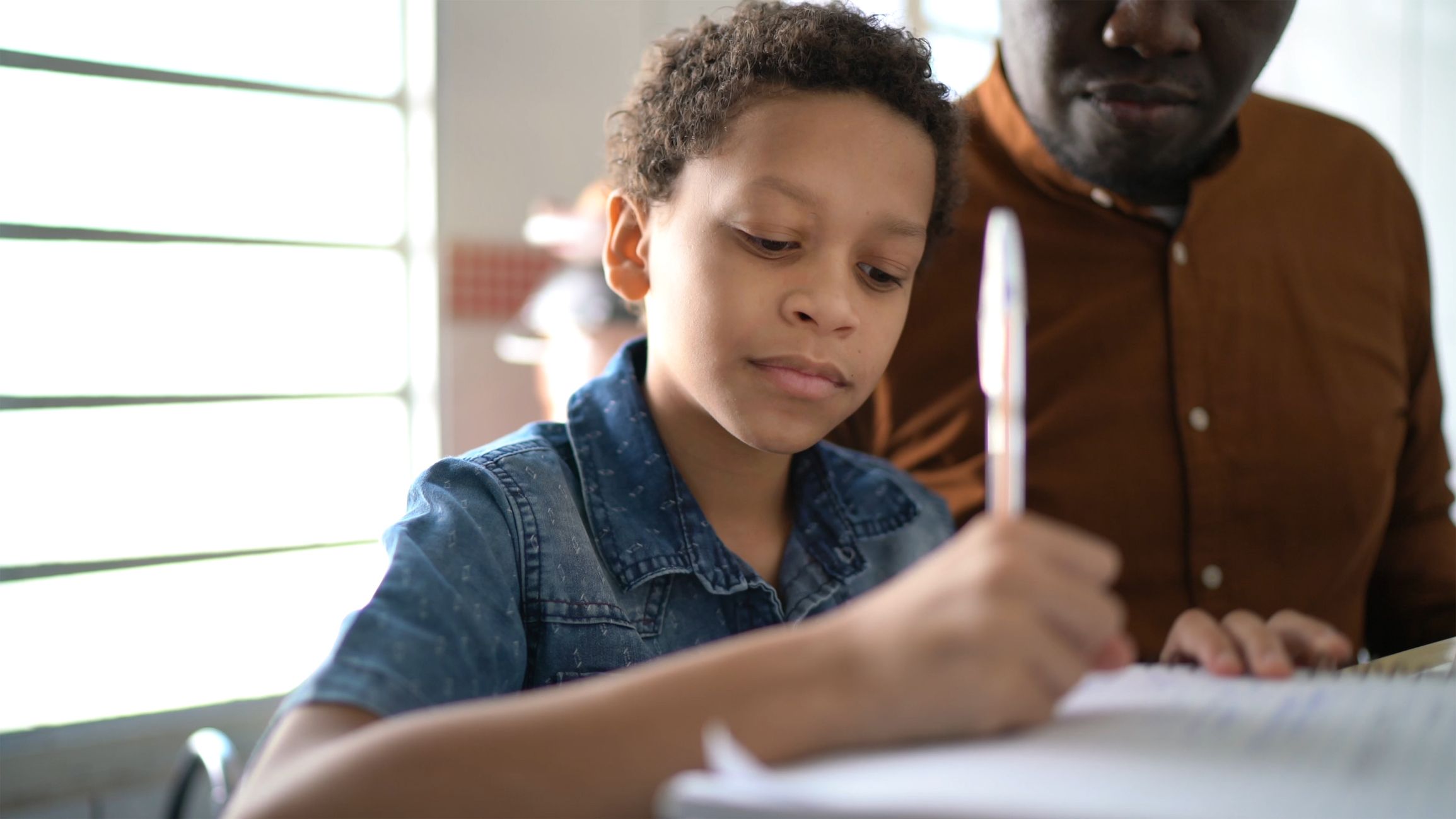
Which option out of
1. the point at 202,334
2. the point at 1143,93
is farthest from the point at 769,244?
the point at 202,334

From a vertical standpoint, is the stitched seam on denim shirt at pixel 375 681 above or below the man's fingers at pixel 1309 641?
above

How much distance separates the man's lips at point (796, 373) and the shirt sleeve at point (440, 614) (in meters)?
0.23

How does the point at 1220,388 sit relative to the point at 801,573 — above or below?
above

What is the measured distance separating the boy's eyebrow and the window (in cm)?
244

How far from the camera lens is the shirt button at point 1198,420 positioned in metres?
1.26

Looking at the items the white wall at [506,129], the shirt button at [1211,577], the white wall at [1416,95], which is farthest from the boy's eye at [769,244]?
the white wall at [1416,95]

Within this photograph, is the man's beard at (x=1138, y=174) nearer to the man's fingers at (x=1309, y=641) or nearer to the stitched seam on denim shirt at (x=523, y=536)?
the man's fingers at (x=1309, y=641)

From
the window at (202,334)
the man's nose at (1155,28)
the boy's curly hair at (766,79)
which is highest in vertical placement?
the man's nose at (1155,28)

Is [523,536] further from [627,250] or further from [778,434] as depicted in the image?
[627,250]

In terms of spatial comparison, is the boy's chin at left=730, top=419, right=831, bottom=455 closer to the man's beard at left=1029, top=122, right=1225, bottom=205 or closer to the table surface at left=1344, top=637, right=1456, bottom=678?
the table surface at left=1344, top=637, right=1456, bottom=678

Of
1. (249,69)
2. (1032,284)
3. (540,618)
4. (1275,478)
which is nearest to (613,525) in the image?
(540,618)

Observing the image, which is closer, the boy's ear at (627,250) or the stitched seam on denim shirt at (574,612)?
the stitched seam on denim shirt at (574,612)

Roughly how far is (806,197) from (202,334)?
2515 mm

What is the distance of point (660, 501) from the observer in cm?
94
